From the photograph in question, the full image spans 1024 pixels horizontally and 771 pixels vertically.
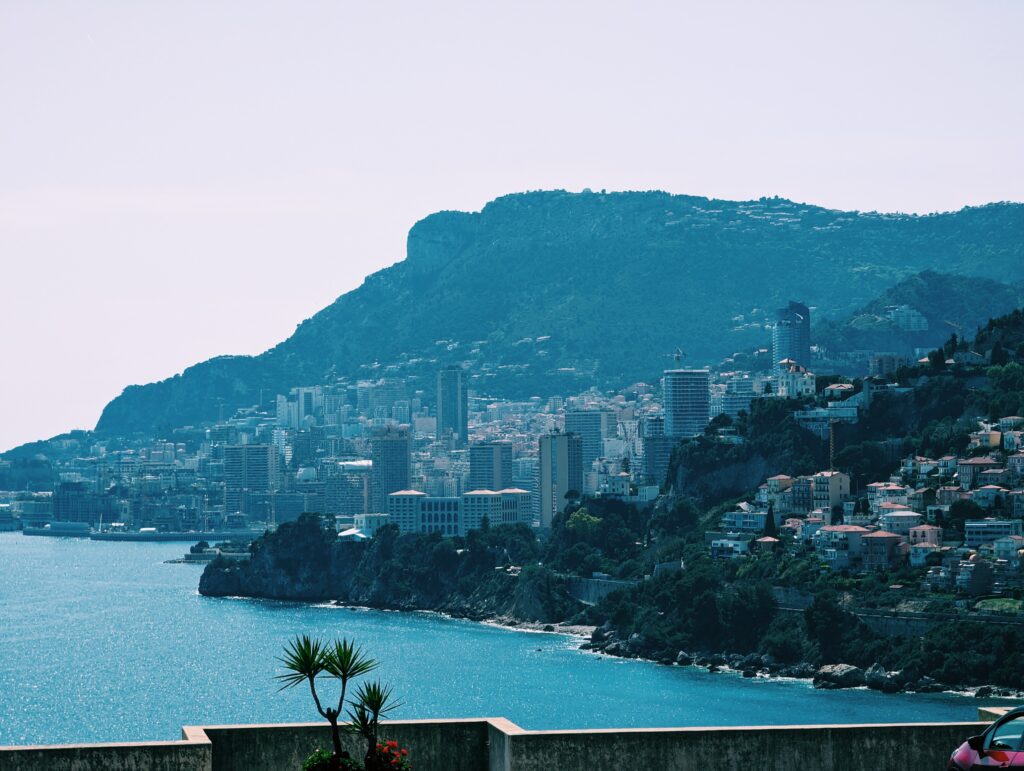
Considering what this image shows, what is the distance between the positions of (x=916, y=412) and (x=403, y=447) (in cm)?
7254

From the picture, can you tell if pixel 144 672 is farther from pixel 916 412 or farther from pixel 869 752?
pixel 869 752

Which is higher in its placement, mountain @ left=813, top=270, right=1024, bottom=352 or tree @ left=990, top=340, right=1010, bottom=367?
mountain @ left=813, top=270, right=1024, bottom=352

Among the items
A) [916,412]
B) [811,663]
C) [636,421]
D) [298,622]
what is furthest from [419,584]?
[636,421]

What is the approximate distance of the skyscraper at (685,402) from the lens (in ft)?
402

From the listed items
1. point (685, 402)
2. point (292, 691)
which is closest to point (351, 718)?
point (292, 691)

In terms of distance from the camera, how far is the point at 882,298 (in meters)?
189

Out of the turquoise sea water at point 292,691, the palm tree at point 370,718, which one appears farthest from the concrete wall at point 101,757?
the turquoise sea water at point 292,691

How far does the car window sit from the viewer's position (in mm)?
7546

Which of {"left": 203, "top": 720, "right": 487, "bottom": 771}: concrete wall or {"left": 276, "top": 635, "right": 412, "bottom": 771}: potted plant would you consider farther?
{"left": 203, "top": 720, "right": 487, "bottom": 771}: concrete wall

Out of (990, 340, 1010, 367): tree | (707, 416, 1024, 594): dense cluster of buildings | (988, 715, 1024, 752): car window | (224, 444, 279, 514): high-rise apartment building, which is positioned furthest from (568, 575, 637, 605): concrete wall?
(224, 444, 279, 514): high-rise apartment building

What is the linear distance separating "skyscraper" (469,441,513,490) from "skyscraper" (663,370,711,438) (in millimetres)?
25472

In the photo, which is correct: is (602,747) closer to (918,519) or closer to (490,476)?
(918,519)

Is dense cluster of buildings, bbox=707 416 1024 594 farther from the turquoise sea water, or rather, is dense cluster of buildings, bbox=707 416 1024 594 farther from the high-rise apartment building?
the high-rise apartment building

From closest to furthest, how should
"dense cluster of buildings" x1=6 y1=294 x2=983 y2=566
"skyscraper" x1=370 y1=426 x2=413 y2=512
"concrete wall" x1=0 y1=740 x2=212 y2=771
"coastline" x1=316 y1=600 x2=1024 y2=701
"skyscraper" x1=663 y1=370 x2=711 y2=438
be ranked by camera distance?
"concrete wall" x1=0 y1=740 x2=212 y2=771
"coastline" x1=316 y1=600 x2=1024 y2=701
"dense cluster of buildings" x1=6 y1=294 x2=983 y2=566
"skyscraper" x1=663 y1=370 x2=711 y2=438
"skyscraper" x1=370 y1=426 x2=413 y2=512
